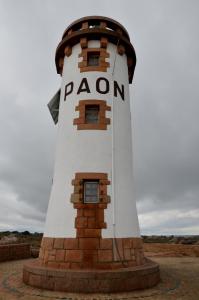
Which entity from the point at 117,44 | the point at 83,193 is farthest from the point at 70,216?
the point at 117,44

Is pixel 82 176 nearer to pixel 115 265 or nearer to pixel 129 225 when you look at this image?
pixel 129 225

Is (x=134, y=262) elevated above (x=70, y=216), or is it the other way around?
(x=70, y=216)

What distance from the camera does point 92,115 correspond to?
484 inches

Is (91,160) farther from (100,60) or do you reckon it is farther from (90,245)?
(100,60)

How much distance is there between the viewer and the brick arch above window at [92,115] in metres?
11.9

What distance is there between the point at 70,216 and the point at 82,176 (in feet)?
4.84

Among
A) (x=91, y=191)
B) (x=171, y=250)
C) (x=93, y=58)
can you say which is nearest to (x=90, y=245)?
(x=91, y=191)

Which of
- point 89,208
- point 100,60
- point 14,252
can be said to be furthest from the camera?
point 14,252

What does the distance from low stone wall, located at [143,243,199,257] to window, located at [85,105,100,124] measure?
13542mm

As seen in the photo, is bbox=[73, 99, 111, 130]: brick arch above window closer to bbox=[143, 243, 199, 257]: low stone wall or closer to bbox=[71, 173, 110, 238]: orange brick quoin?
bbox=[71, 173, 110, 238]: orange brick quoin

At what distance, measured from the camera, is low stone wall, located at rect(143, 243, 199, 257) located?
2175 cm

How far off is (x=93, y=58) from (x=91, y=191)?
599cm

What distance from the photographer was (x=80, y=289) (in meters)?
9.04

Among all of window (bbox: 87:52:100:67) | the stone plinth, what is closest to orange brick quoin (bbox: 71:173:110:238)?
the stone plinth
